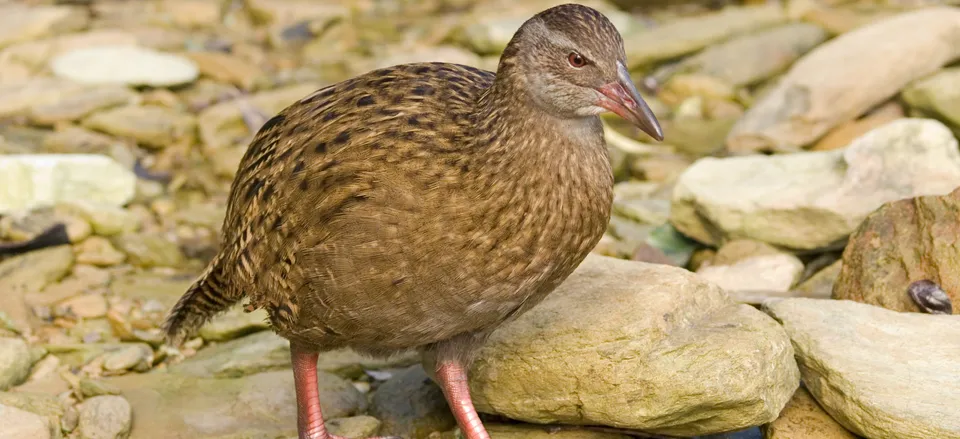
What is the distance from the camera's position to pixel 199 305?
513cm

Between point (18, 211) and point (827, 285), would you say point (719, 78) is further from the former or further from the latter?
point (18, 211)

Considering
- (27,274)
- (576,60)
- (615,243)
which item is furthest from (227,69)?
(576,60)

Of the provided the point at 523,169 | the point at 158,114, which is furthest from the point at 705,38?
the point at 523,169

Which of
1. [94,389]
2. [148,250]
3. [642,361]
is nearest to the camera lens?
[642,361]

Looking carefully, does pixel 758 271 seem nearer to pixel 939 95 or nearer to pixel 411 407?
pixel 411 407

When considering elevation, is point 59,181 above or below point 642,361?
above

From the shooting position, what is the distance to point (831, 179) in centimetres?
628

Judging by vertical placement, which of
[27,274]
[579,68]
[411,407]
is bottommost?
[411,407]

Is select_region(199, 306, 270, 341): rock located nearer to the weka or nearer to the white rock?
the weka

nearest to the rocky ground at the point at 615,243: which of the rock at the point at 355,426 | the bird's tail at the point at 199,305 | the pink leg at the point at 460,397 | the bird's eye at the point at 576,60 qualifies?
the rock at the point at 355,426

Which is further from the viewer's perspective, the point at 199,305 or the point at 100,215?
the point at 100,215

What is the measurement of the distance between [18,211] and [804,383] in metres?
4.69

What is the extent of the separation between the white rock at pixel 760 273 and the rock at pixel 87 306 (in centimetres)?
325

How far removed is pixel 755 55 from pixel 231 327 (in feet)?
18.2
